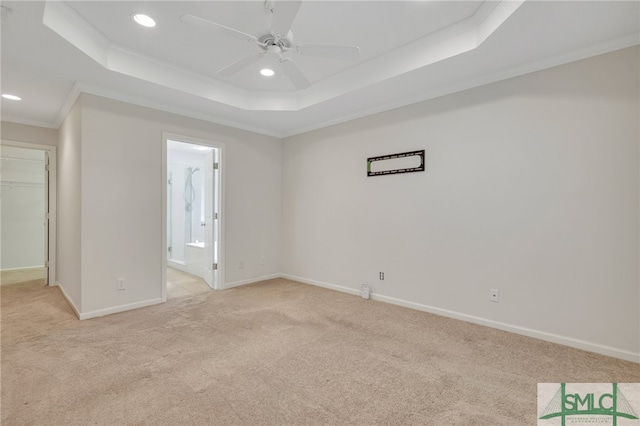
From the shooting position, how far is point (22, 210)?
6180 millimetres

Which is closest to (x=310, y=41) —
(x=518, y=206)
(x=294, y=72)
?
(x=294, y=72)

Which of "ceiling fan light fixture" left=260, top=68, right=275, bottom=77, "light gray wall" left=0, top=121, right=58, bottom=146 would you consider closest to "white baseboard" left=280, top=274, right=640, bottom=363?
"ceiling fan light fixture" left=260, top=68, right=275, bottom=77

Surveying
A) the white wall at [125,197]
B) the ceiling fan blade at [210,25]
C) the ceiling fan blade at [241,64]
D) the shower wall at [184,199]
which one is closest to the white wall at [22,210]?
the shower wall at [184,199]

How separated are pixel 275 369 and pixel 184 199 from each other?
5.22 meters

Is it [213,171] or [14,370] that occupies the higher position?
[213,171]

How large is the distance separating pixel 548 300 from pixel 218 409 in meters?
2.81

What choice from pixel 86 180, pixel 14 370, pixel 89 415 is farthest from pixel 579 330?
pixel 86 180

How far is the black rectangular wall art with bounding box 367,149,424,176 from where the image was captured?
Result: 3.52 m

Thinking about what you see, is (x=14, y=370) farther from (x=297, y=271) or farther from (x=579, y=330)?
(x=579, y=330)

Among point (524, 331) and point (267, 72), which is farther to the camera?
point (267, 72)

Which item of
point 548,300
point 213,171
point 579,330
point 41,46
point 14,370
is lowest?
point 14,370

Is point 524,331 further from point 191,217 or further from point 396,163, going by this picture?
point 191,217

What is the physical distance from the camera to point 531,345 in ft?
8.43

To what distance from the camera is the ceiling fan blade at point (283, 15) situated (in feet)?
5.42
